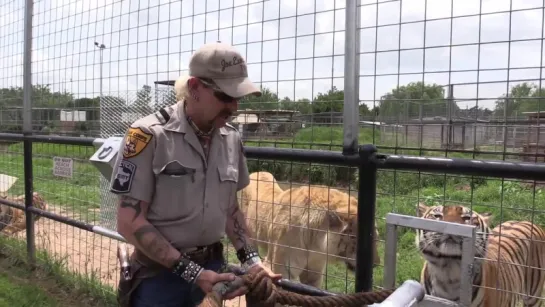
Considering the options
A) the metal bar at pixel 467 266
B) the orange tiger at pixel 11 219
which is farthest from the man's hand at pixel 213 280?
the orange tiger at pixel 11 219

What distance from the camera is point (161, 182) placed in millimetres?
2479

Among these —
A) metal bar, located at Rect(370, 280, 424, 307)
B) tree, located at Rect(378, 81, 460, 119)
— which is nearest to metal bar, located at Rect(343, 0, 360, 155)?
tree, located at Rect(378, 81, 460, 119)

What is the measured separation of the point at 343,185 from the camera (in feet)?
13.0

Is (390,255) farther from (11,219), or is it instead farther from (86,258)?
(11,219)

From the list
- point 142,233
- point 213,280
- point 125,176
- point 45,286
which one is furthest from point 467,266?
point 45,286

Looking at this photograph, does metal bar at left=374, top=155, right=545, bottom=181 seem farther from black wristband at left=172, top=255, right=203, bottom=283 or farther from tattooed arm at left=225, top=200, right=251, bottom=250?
black wristband at left=172, top=255, right=203, bottom=283

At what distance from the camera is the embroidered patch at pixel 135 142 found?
7.92 feet

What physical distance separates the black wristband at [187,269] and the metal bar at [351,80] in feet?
3.48

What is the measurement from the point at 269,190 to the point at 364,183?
Result: 3.69 m

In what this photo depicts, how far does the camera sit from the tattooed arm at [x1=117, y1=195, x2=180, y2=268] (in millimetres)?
2385

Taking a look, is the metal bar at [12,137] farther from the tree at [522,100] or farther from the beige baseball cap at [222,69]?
the tree at [522,100]

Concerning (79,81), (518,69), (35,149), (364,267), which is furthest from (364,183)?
(35,149)

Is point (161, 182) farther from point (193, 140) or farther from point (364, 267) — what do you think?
point (364, 267)

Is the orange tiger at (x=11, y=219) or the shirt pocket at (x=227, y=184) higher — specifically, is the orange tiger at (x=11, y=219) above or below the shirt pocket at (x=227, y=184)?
below
